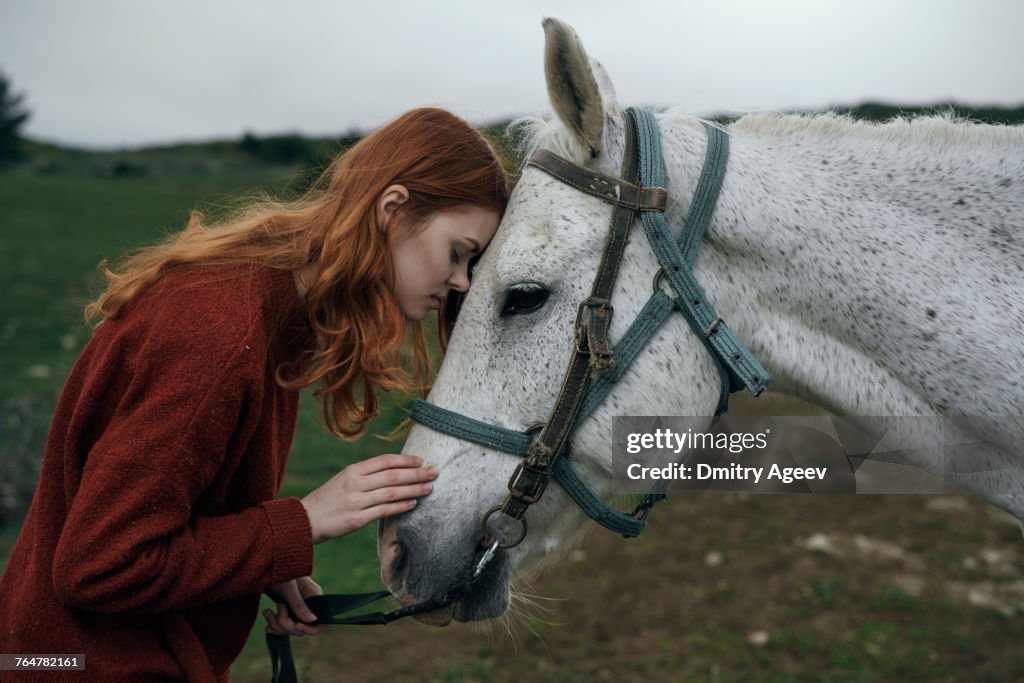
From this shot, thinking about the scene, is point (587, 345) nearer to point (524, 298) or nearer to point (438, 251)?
point (524, 298)

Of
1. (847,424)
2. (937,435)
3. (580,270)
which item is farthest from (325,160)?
(937,435)

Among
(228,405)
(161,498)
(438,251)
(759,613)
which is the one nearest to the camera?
(161,498)

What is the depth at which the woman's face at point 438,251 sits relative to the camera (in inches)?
87.4

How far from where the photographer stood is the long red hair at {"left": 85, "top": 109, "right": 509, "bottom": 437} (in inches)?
84.3

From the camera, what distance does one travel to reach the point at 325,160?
3.29 meters

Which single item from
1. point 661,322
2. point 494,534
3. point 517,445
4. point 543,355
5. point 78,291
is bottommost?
point 78,291

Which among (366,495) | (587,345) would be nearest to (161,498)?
(366,495)

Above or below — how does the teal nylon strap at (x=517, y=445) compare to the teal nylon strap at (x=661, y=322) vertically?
below

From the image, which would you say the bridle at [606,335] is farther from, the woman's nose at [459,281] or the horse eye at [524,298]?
the woman's nose at [459,281]

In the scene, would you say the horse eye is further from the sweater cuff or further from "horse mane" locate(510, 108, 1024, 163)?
the sweater cuff

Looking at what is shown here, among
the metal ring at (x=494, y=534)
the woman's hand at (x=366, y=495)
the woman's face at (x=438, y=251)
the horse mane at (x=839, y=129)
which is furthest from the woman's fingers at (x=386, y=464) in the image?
the horse mane at (x=839, y=129)

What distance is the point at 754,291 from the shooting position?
6.95 ft

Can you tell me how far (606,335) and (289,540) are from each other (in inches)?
36.8

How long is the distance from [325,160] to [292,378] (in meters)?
1.35
